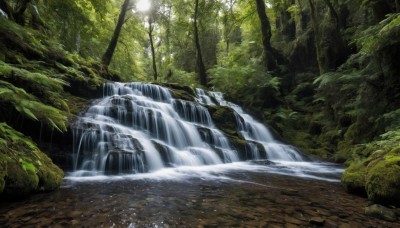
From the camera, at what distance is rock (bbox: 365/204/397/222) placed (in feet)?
10.8

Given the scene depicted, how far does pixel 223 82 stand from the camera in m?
16.1

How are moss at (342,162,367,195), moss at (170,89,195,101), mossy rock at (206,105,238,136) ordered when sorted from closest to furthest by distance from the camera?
moss at (342,162,367,195) → mossy rock at (206,105,238,136) → moss at (170,89,195,101)

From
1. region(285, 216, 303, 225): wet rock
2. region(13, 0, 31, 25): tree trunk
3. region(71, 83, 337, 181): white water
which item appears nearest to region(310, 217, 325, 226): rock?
region(285, 216, 303, 225): wet rock

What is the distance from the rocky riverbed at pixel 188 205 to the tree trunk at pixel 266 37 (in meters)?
11.4

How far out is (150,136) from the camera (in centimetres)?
809

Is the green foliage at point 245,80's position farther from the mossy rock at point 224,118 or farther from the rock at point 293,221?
the rock at point 293,221

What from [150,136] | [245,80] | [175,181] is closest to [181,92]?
[245,80]

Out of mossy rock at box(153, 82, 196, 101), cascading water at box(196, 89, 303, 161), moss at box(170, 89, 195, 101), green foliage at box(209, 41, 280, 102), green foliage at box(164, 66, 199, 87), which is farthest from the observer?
green foliage at box(164, 66, 199, 87)

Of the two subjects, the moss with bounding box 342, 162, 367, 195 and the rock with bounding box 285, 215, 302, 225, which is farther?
the moss with bounding box 342, 162, 367, 195

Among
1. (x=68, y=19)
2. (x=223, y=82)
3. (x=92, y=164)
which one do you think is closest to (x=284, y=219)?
(x=92, y=164)

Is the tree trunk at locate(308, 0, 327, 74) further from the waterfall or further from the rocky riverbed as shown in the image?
→ the rocky riverbed

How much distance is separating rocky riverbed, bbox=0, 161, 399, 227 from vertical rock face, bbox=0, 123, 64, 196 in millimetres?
172

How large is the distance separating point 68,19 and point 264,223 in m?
9.29

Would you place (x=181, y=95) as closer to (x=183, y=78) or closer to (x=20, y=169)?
(x=183, y=78)
